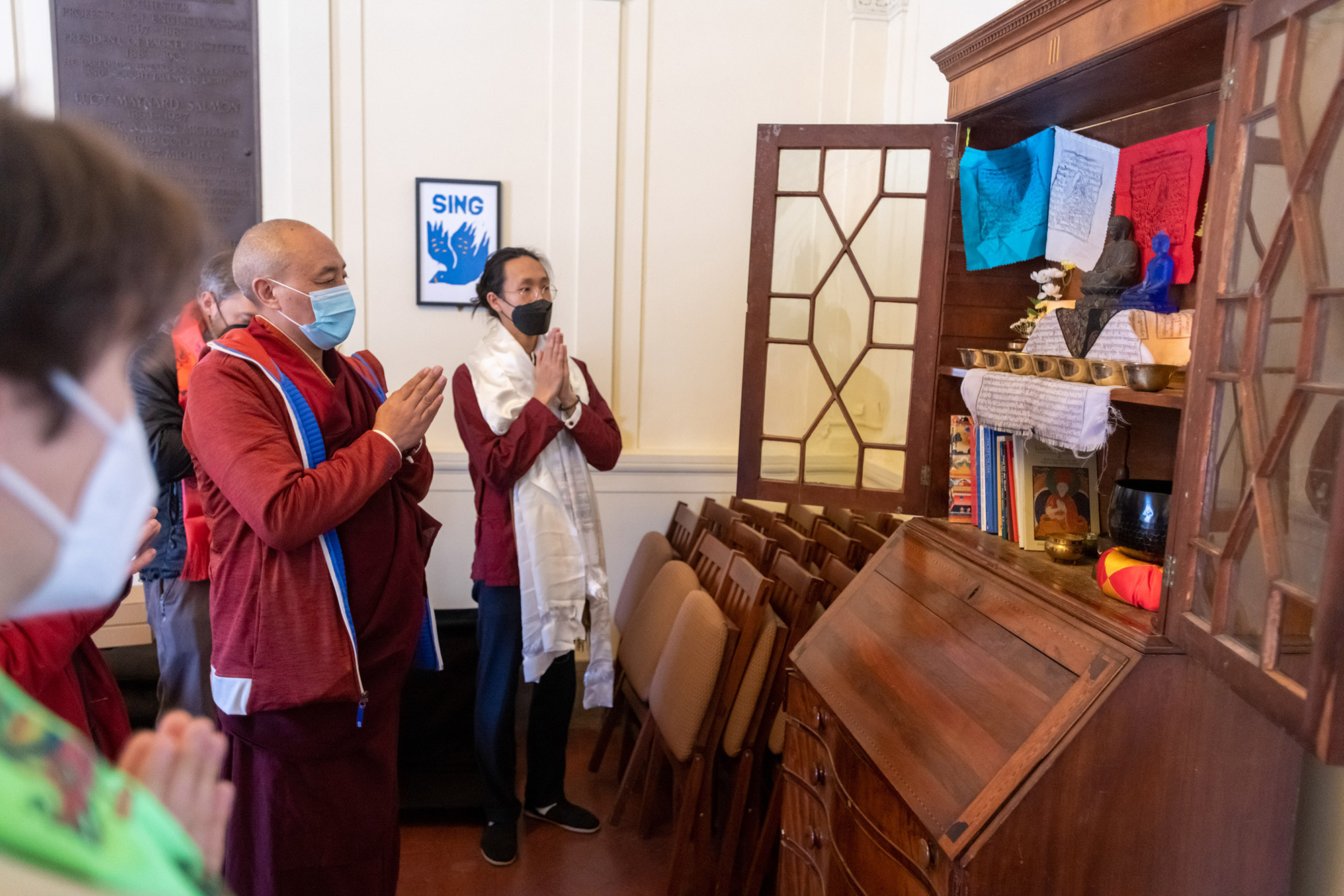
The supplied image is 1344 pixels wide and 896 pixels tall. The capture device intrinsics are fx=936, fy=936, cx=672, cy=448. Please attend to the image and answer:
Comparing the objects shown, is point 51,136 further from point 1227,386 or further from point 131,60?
point 131,60

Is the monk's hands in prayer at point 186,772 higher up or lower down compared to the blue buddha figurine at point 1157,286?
lower down

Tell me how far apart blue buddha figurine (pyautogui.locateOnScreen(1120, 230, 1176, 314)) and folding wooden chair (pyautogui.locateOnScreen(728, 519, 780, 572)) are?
129 centimetres

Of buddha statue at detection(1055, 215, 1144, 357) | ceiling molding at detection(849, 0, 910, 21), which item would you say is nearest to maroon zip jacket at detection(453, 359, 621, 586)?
buddha statue at detection(1055, 215, 1144, 357)

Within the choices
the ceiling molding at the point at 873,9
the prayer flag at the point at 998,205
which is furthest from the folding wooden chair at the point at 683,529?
the ceiling molding at the point at 873,9

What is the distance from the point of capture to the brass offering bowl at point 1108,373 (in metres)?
1.52

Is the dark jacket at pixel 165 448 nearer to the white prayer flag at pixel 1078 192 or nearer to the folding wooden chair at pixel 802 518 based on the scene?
the folding wooden chair at pixel 802 518

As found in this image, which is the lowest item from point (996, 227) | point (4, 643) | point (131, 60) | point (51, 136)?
point (4, 643)

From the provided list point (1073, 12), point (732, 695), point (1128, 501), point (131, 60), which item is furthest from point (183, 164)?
point (1128, 501)

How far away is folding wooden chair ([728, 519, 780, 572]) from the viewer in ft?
9.11

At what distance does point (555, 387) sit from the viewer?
2598 mm

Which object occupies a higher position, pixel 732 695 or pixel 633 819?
pixel 732 695

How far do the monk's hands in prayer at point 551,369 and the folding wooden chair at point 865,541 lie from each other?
97 cm

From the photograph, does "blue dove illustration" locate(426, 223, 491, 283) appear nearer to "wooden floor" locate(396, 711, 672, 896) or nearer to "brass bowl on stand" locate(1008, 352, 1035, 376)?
"wooden floor" locate(396, 711, 672, 896)

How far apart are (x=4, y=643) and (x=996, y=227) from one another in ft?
6.46
